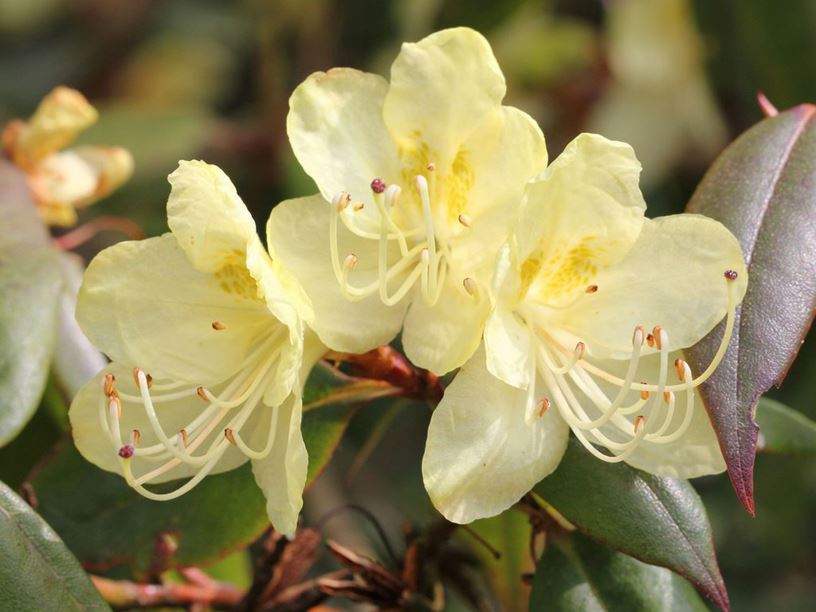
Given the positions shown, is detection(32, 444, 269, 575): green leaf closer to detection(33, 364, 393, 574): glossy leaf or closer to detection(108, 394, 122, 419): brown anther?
detection(33, 364, 393, 574): glossy leaf

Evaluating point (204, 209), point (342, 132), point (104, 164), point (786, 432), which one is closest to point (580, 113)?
point (104, 164)

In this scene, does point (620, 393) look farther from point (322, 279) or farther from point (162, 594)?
point (162, 594)

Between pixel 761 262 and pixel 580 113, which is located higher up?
pixel 761 262

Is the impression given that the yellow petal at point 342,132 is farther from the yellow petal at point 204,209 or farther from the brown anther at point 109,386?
the brown anther at point 109,386

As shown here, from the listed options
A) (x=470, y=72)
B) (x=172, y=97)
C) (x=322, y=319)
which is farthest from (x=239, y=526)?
(x=172, y=97)

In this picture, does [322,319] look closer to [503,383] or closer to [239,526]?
[503,383]

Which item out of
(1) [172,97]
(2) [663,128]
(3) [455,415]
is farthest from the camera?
(1) [172,97]
